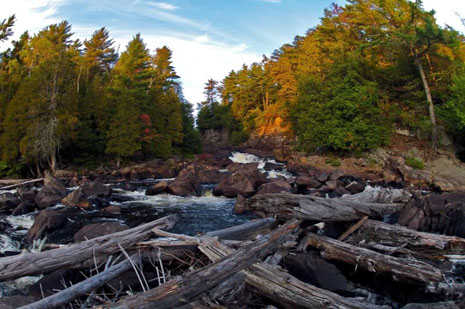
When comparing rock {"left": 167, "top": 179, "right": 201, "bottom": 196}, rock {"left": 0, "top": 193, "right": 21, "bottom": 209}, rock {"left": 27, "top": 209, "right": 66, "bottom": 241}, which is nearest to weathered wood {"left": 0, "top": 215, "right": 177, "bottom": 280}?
rock {"left": 27, "top": 209, "right": 66, "bottom": 241}

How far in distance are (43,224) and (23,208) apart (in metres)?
3.48

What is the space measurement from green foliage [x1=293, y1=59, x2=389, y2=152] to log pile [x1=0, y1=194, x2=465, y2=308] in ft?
67.9

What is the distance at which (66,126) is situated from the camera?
24.8 meters

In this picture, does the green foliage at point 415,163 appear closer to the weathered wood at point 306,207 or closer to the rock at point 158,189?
the rock at point 158,189

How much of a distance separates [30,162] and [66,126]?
4.04 meters

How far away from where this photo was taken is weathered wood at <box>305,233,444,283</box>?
462 centimetres

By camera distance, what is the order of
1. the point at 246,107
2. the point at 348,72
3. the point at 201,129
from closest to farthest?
the point at 348,72 → the point at 246,107 → the point at 201,129

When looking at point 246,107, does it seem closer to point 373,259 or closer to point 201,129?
point 201,129

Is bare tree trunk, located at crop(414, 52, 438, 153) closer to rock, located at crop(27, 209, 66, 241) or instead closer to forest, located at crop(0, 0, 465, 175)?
forest, located at crop(0, 0, 465, 175)

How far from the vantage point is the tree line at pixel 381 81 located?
75.7ft

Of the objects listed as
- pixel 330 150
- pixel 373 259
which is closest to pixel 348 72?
pixel 330 150

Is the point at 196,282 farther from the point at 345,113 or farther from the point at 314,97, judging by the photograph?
the point at 314,97

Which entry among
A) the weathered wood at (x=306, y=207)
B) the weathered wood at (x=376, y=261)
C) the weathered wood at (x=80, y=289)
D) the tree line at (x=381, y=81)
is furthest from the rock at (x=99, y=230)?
the tree line at (x=381, y=81)

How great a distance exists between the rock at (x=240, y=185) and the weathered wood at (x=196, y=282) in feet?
34.6
